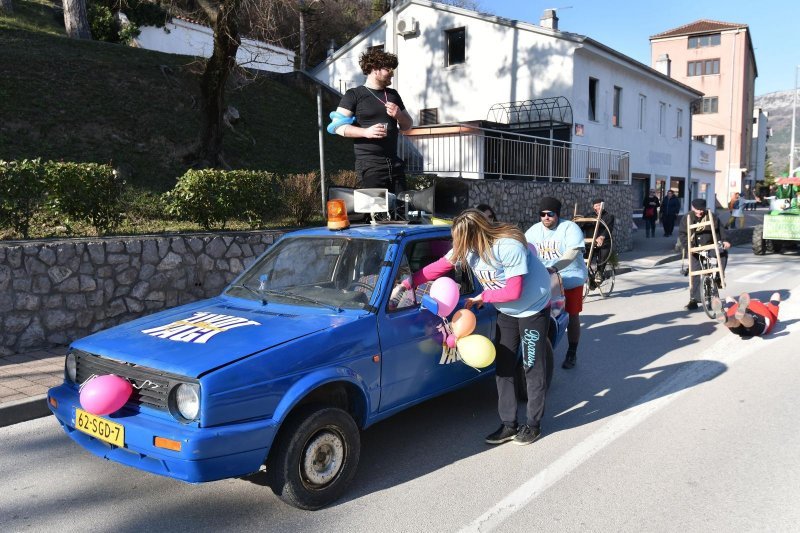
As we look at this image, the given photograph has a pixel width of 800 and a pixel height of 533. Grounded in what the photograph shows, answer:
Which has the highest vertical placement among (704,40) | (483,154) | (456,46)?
(704,40)

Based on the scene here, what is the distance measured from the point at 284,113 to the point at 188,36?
9.84m

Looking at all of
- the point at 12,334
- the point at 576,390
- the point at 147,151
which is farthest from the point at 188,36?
the point at 576,390

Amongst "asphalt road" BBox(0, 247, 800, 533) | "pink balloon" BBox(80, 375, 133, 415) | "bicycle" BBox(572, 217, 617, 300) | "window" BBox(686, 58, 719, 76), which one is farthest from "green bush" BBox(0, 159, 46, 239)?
"window" BBox(686, 58, 719, 76)

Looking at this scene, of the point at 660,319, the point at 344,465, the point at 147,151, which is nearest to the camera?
the point at 344,465

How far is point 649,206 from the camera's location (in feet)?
79.8

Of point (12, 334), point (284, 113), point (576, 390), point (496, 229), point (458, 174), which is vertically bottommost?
point (576, 390)

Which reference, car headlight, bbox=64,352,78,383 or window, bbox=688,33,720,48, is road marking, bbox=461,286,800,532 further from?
window, bbox=688,33,720,48

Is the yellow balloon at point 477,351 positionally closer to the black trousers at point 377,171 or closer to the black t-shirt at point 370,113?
the black trousers at point 377,171

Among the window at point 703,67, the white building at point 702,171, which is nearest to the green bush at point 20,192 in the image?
the white building at point 702,171

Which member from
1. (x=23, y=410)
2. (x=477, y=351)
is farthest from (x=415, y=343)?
(x=23, y=410)

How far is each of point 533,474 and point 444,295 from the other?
1.34 metres

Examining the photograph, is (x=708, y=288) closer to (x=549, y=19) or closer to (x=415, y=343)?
(x=415, y=343)

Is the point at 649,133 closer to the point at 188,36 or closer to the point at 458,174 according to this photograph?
the point at 458,174

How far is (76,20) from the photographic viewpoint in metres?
20.0
